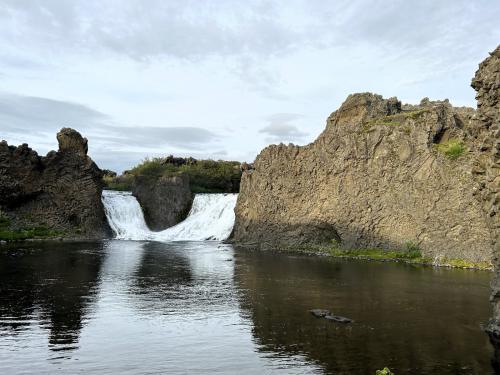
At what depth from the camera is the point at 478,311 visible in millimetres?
30391

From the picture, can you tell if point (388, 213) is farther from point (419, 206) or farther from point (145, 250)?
point (145, 250)

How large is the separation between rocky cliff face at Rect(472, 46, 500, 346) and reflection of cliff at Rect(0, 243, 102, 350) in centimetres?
2005

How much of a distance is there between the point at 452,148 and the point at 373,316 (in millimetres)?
33603

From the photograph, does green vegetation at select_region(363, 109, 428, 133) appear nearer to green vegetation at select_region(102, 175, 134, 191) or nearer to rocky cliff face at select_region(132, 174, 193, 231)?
rocky cliff face at select_region(132, 174, 193, 231)

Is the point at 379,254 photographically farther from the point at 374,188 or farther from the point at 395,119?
the point at 395,119

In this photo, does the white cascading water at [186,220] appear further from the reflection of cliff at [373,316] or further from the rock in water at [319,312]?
the rock in water at [319,312]

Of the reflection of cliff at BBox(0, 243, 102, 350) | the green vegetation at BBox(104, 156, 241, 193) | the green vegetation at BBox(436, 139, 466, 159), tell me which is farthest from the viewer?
the green vegetation at BBox(104, 156, 241, 193)

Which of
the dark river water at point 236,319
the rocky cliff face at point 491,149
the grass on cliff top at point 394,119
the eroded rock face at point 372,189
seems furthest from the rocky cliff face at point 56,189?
the rocky cliff face at point 491,149

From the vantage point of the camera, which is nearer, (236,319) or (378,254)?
(236,319)

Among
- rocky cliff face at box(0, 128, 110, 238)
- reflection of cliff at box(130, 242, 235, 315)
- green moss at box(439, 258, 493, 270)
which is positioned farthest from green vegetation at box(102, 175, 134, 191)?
green moss at box(439, 258, 493, 270)

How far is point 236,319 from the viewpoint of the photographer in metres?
27.6

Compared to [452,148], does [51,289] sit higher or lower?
lower

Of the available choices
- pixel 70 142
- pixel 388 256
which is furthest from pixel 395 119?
pixel 70 142

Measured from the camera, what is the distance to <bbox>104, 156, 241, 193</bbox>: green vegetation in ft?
387
